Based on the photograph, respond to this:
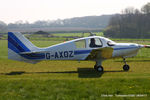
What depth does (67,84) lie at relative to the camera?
34.1 feet

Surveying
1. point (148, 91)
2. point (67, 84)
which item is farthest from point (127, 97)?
point (67, 84)

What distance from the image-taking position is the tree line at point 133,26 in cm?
8088

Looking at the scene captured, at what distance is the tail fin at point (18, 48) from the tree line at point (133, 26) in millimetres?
65792

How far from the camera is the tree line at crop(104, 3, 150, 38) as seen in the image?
8088 centimetres

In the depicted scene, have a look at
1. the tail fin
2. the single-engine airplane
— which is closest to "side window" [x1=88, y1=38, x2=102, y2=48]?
the single-engine airplane

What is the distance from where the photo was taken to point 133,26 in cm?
8269

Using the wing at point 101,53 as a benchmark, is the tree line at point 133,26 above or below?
above

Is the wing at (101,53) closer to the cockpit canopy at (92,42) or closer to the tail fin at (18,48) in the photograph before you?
the cockpit canopy at (92,42)

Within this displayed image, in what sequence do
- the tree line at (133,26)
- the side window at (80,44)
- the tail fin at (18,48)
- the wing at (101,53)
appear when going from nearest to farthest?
1. the wing at (101,53)
2. the tail fin at (18,48)
3. the side window at (80,44)
4. the tree line at (133,26)

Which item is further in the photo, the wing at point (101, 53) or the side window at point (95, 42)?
the side window at point (95, 42)

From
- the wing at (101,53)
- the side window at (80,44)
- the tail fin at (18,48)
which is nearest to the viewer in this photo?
the wing at (101,53)

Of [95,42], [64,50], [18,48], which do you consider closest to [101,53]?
[95,42]

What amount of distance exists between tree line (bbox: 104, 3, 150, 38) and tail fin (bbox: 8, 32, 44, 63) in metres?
65.8

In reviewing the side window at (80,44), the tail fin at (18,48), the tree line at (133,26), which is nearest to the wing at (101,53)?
the side window at (80,44)
